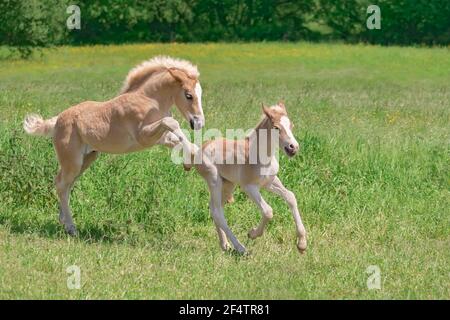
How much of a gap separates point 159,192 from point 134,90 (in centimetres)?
155

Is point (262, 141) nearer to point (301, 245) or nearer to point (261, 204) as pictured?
point (261, 204)

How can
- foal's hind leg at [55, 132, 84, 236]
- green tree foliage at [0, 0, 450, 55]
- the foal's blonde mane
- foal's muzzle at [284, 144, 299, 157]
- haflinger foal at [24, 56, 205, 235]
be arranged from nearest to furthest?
1. foal's muzzle at [284, 144, 299, 157]
2. haflinger foal at [24, 56, 205, 235]
3. the foal's blonde mane
4. foal's hind leg at [55, 132, 84, 236]
5. green tree foliage at [0, 0, 450, 55]

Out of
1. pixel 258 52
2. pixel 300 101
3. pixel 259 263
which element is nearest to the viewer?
pixel 259 263

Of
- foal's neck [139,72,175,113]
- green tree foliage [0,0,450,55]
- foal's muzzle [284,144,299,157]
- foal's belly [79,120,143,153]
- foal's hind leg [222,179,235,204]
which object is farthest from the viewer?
green tree foliage [0,0,450,55]

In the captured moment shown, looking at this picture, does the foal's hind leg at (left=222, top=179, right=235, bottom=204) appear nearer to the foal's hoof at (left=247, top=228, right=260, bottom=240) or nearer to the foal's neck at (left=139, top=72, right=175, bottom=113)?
the foal's hoof at (left=247, top=228, right=260, bottom=240)

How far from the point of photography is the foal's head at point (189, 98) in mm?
9516

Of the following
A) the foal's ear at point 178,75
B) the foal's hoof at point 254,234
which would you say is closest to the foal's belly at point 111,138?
the foal's ear at point 178,75

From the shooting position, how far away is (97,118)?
10.4 m

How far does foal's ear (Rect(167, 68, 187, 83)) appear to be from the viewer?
9703mm

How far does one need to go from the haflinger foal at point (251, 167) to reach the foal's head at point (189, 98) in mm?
331

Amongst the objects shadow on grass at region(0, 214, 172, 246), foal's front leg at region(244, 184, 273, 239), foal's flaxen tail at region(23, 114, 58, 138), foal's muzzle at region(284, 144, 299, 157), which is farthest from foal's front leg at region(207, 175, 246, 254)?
foal's flaxen tail at region(23, 114, 58, 138)

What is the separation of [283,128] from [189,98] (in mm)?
1155
